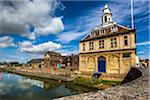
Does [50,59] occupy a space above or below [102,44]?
below

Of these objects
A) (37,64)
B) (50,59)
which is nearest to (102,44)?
(50,59)

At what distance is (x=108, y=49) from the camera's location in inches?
1115

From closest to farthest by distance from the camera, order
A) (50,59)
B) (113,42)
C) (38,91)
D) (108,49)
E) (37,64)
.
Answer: (38,91) < (113,42) < (108,49) < (50,59) < (37,64)

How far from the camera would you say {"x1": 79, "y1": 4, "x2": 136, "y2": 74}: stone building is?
25.4m

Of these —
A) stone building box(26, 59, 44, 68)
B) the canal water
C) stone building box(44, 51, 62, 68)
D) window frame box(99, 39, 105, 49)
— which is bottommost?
the canal water

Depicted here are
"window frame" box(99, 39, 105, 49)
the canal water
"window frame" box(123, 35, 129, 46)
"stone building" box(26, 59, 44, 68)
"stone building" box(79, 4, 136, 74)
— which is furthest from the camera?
"stone building" box(26, 59, 44, 68)

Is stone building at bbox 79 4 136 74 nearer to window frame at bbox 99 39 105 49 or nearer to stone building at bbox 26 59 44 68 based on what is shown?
window frame at bbox 99 39 105 49

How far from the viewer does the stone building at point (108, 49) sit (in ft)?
83.4

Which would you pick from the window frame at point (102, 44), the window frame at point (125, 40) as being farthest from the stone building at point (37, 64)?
the window frame at point (125, 40)

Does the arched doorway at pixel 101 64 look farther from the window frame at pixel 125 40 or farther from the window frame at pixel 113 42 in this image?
the window frame at pixel 125 40

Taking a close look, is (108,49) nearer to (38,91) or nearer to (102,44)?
(102,44)

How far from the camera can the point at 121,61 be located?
26.2m

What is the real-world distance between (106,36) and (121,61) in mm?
4910

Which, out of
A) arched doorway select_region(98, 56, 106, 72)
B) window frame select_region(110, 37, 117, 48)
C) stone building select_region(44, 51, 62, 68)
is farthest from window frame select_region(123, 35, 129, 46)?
stone building select_region(44, 51, 62, 68)
